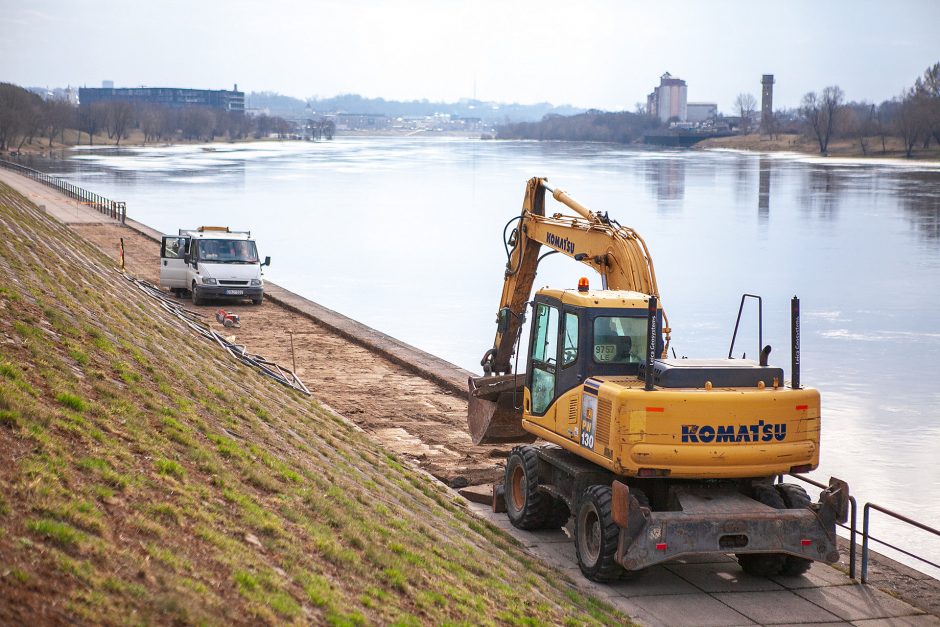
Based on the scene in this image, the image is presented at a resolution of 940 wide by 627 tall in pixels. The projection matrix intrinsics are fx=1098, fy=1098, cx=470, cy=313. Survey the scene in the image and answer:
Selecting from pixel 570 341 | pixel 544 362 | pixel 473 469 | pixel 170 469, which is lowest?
pixel 473 469

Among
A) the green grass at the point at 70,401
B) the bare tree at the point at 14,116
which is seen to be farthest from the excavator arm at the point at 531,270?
the bare tree at the point at 14,116

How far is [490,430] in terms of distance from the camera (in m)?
14.3

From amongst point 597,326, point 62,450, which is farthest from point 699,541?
point 62,450

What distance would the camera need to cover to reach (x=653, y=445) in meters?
10.4

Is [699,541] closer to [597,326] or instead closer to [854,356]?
[597,326]

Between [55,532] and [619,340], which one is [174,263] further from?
[55,532]

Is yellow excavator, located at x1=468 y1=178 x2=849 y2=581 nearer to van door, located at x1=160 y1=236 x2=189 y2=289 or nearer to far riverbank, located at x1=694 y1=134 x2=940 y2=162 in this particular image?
van door, located at x1=160 y1=236 x2=189 y2=289

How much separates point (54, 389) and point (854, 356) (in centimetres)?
2231

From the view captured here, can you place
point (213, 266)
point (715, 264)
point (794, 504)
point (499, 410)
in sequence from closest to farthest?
point (794, 504) < point (499, 410) < point (213, 266) < point (715, 264)

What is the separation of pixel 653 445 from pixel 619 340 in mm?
1550

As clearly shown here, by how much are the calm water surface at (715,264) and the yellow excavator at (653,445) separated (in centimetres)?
424

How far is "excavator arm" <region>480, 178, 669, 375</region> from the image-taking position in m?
12.7

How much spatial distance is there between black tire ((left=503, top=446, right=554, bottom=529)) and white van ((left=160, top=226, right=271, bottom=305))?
18699 millimetres

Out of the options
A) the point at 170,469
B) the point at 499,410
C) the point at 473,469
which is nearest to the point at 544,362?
the point at 499,410
